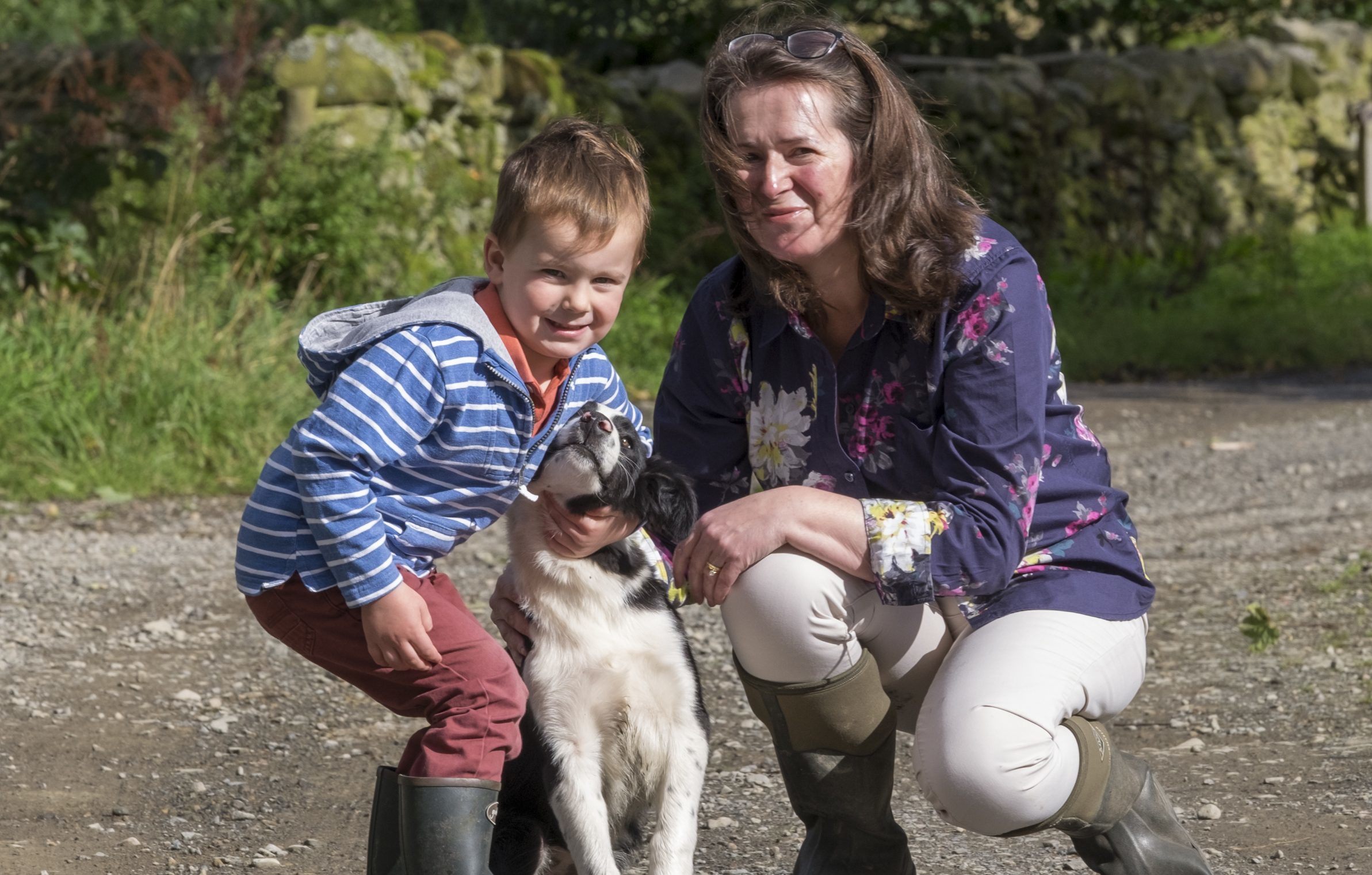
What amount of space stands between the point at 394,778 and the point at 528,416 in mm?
622

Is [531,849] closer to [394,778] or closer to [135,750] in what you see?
[394,778]

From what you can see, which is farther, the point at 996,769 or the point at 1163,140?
the point at 1163,140

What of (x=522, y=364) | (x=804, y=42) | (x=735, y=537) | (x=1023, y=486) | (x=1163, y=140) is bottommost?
(x=1163, y=140)

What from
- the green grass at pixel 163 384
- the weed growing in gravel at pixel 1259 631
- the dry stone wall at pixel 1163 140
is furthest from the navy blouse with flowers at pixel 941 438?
the dry stone wall at pixel 1163 140

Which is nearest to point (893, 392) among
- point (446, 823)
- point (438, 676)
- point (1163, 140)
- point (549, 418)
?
point (549, 418)

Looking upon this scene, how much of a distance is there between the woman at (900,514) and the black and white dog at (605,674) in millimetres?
119

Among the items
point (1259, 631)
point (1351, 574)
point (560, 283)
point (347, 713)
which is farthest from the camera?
point (1351, 574)

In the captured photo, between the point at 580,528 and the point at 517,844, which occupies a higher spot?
the point at 580,528

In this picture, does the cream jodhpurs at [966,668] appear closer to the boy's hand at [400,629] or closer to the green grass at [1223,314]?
the boy's hand at [400,629]

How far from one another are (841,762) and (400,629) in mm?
780

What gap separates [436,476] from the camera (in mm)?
2316

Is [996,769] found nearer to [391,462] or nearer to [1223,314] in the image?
[391,462]

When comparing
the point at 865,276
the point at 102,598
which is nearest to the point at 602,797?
the point at 865,276

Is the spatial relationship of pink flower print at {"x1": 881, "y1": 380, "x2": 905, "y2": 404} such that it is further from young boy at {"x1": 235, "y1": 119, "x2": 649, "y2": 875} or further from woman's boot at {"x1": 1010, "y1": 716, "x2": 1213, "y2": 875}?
woman's boot at {"x1": 1010, "y1": 716, "x2": 1213, "y2": 875}
